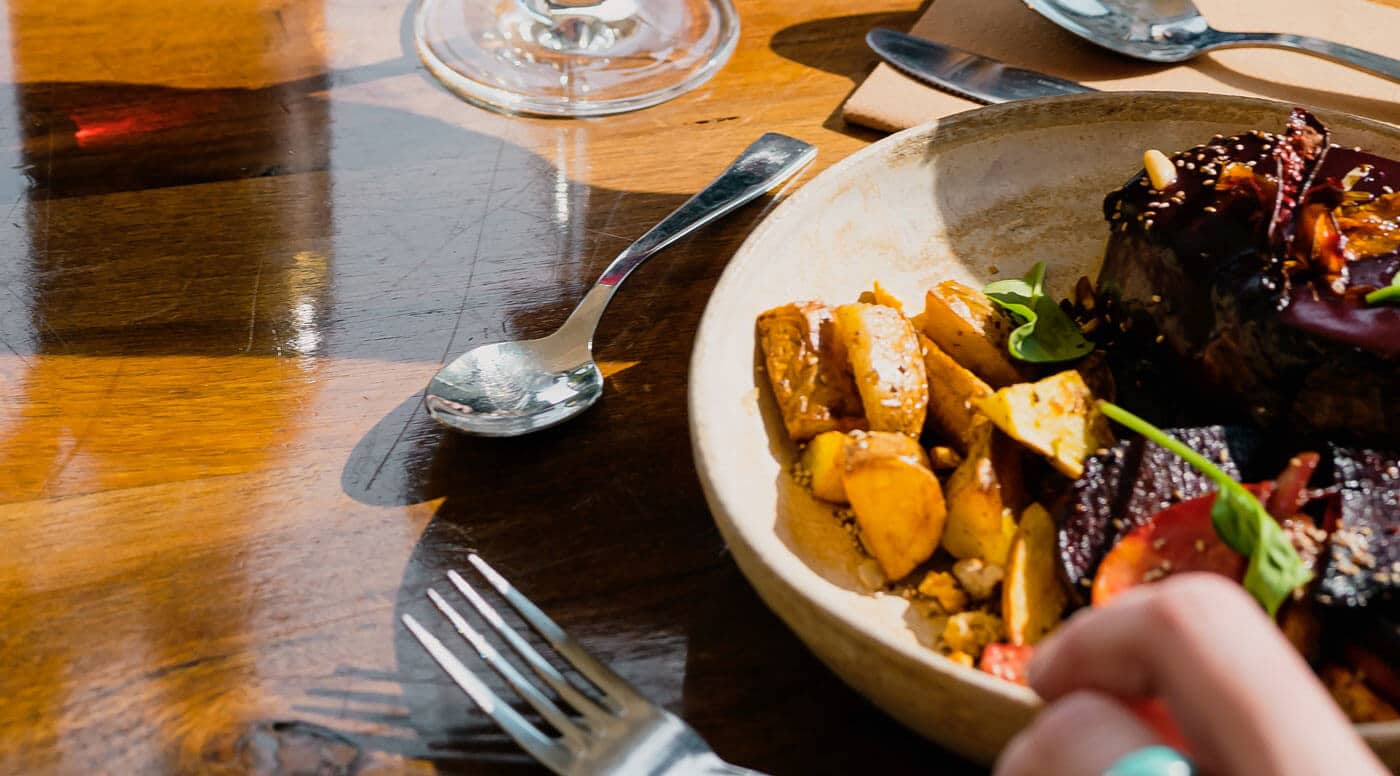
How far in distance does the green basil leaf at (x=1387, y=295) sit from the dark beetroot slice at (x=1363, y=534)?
159mm

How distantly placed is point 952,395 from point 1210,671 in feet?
2.20

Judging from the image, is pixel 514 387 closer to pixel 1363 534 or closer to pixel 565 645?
pixel 565 645

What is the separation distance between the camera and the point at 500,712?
103cm

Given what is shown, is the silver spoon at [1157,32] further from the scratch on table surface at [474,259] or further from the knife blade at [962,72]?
the scratch on table surface at [474,259]

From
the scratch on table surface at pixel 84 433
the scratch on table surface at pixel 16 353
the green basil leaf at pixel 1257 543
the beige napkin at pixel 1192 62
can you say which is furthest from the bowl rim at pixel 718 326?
the scratch on table surface at pixel 16 353

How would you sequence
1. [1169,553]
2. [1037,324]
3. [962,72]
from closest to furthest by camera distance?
[1169,553], [1037,324], [962,72]

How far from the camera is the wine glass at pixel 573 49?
1.99 meters

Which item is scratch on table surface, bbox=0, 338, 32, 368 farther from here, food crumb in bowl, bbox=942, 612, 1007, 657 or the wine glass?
food crumb in bowl, bbox=942, 612, 1007, 657

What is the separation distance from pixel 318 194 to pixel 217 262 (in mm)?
198

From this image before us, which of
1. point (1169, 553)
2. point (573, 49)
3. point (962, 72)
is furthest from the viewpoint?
point (573, 49)

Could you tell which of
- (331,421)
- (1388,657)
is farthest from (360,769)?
(1388,657)

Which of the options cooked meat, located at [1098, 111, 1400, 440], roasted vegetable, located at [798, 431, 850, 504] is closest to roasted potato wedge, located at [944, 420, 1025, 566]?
roasted vegetable, located at [798, 431, 850, 504]

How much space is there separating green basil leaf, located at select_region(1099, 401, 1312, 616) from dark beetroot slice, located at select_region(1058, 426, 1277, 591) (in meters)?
0.08

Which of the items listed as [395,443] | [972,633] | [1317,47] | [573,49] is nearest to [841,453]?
[972,633]
